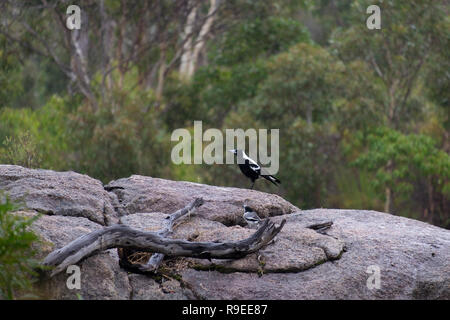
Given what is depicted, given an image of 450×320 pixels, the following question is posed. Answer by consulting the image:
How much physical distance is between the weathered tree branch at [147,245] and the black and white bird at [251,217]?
2.52 feet

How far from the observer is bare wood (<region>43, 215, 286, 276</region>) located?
5.87 meters

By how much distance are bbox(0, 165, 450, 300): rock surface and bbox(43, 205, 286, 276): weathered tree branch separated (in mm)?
134

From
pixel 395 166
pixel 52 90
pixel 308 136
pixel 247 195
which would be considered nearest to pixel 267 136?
pixel 308 136

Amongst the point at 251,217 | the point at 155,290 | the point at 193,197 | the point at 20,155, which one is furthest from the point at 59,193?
the point at 20,155

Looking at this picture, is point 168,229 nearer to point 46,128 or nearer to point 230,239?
point 230,239

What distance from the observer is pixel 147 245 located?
625 cm

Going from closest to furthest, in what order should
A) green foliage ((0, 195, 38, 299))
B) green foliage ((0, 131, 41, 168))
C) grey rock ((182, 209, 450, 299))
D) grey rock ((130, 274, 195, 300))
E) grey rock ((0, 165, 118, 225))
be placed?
1. green foliage ((0, 195, 38, 299))
2. grey rock ((130, 274, 195, 300))
3. grey rock ((182, 209, 450, 299))
4. grey rock ((0, 165, 118, 225))
5. green foliage ((0, 131, 41, 168))

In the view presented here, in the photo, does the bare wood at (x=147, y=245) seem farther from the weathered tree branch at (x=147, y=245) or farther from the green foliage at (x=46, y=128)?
the green foliage at (x=46, y=128)

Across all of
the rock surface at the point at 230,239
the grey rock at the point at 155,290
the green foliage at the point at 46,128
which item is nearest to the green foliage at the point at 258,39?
the green foliage at the point at 46,128

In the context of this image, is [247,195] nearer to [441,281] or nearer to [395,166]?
[441,281]

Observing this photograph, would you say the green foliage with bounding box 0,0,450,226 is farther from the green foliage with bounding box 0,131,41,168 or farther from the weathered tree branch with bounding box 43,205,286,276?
the weathered tree branch with bounding box 43,205,286,276

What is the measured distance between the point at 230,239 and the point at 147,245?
873mm

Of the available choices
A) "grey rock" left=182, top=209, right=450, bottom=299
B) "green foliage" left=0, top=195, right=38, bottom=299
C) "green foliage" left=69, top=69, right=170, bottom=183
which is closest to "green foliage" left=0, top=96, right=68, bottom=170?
"green foliage" left=69, top=69, right=170, bottom=183

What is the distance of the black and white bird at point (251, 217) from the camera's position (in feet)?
24.9
